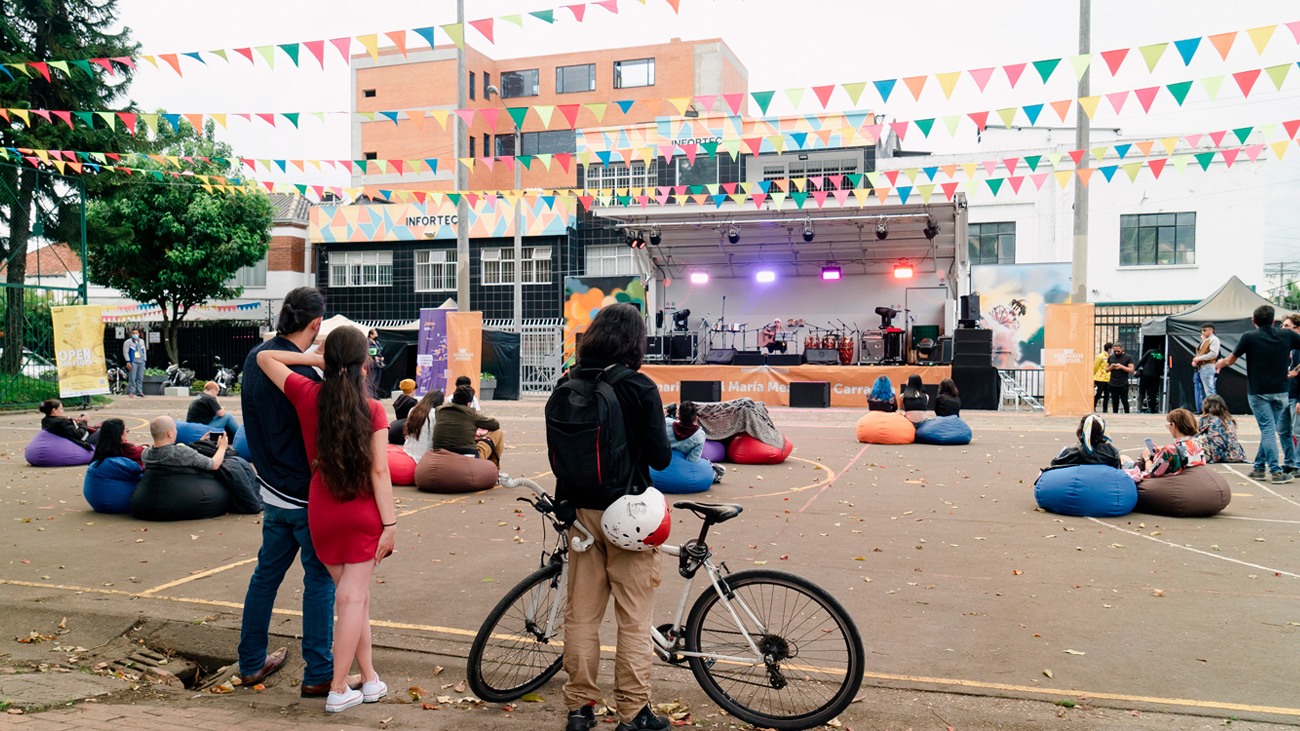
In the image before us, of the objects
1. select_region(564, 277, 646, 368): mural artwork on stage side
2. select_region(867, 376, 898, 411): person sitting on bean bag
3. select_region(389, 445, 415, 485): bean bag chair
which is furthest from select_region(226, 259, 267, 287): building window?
select_region(389, 445, 415, 485): bean bag chair

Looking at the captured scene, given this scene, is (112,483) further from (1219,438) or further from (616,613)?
(1219,438)

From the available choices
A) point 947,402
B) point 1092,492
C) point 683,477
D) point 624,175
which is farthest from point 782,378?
point 1092,492

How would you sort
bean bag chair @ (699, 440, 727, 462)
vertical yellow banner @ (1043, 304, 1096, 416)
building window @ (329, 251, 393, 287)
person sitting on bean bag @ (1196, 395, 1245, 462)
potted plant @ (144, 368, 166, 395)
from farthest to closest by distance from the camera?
building window @ (329, 251, 393, 287) → potted plant @ (144, 368, 166, 395) → vertical yellow banner @ (1043, 304, 1096, 416) → bean bag chair @ (699, 440, 727, 462) → person sitting on bean bag @ (1196, 395, 1245, 462)

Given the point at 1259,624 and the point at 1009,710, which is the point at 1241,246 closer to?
the point at 1259,624

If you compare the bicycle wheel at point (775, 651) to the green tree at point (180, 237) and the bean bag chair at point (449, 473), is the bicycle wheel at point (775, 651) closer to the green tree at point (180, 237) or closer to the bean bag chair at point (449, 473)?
the bean bag chair at point (449, 473)

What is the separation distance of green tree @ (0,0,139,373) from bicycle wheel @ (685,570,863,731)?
20211 millimetres

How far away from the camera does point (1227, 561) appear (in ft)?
21.2

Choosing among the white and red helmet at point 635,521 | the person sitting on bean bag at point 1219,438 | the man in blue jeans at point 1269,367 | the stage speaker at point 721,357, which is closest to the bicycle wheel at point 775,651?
the white and red helmet at point 635,521

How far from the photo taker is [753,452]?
38.3ft

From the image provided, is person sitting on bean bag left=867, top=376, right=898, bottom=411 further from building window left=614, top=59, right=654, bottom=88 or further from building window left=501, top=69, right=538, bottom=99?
building window left=501, top=69, right=538, bottom=99

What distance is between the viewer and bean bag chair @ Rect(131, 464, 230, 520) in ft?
25.5

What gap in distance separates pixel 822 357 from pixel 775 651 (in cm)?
2050

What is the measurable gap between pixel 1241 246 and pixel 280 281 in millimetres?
37698

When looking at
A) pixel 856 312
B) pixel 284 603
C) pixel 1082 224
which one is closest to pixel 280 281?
pixel 856 312
